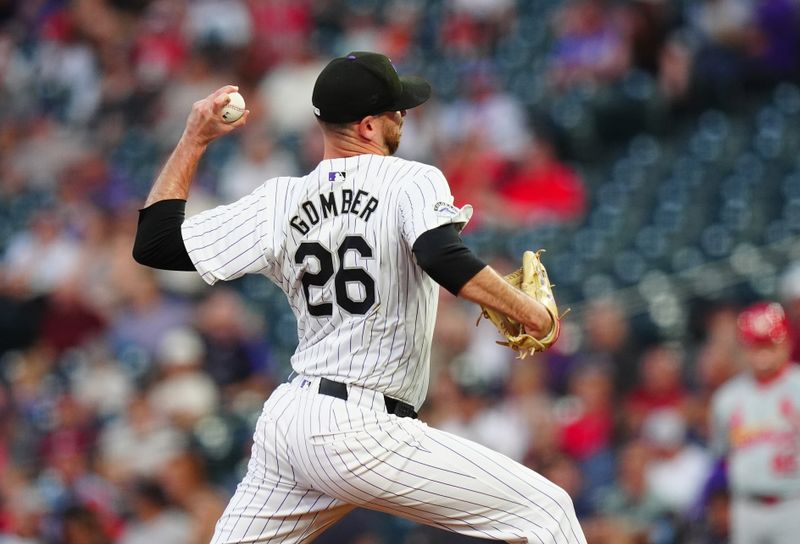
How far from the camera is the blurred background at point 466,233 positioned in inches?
275

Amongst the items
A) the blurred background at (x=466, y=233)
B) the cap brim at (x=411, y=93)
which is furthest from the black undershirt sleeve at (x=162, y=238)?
the blurred background at (x=466, y=233)

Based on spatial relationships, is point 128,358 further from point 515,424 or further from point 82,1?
point 82,1

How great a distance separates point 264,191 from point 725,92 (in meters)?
6.85

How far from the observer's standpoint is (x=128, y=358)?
8594mm

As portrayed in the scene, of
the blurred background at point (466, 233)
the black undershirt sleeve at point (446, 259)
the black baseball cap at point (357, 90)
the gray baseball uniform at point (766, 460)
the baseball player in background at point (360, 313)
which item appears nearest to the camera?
the black undershirt sleeve at point (446, 259)


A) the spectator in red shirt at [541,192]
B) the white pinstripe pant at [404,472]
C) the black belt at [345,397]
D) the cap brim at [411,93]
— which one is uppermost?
the spectator in red shirt at [541,192]

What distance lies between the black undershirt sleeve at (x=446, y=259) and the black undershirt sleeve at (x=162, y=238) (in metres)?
0.73

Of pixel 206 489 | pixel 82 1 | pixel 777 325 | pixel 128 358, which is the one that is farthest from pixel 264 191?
pixel 82 1

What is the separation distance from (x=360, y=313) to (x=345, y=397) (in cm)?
22

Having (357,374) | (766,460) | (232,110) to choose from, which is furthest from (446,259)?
(766,460)

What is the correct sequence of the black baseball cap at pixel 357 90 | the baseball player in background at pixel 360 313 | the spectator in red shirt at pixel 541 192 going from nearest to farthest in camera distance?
the baseball player in background at pixel 360 313 → the black baseball cap at pixel 357 90 → the spectator in red shirt at pixel 541 192

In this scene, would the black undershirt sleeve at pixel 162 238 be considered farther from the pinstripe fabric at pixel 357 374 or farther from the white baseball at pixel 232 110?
the white baseball at pixel 232 110

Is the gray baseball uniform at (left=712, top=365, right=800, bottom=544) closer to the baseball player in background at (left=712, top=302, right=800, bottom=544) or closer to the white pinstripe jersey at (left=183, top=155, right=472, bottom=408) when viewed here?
the baseball player in background at (left=712, top=302, right=800, bottom=544)

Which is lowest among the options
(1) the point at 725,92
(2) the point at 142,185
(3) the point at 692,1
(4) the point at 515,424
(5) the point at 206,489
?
(5) the point at 206,489
